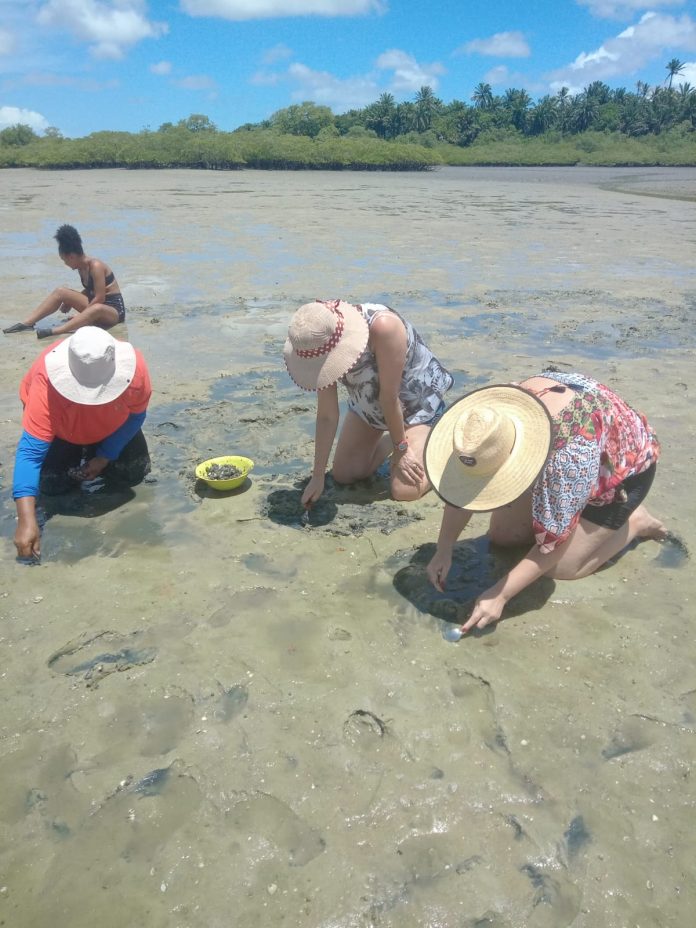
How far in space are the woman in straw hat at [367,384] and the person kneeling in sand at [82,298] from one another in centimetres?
384

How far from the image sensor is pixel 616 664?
237 cm

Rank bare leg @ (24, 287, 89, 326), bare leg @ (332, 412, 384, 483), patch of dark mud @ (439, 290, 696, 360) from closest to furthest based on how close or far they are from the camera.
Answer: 1. bare leg @ (332, 412, 384, 483)
2. patch of dark mud @ (439, 290, 696, 360)
3. bare leg @ (24, 287, 89, 326)

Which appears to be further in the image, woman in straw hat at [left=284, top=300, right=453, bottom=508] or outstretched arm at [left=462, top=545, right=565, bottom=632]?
woman in straw hat at [left=284, top=300, right=453, bottom=508]

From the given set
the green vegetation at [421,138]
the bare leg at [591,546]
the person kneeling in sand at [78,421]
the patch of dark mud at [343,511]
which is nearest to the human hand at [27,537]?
the person kneeling in sand at [78,421]

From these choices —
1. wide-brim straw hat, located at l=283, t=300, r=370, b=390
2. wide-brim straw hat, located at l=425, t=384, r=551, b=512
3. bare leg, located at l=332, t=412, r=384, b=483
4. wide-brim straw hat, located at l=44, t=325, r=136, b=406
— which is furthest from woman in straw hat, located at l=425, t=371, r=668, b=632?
wide-brim straw hat, located at l=44, t=325, r=136, b=406

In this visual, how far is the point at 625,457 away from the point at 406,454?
1163 millimetres

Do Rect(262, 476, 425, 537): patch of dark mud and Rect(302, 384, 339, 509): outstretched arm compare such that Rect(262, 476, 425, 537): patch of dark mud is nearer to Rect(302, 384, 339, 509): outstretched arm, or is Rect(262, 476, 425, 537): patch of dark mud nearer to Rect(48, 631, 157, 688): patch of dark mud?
Rect(302, 384, 339, 509): outstretched arm

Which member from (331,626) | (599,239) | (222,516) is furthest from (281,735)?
(599,239)

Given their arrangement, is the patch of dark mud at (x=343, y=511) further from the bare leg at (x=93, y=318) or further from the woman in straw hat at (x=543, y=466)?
the bare leg at (x=93, y=318)

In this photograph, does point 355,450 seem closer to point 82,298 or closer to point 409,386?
point 409,386

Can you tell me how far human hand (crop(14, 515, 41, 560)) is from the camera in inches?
110

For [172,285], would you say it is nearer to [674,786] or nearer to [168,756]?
[168,756]

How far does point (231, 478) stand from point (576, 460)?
1.80 metres

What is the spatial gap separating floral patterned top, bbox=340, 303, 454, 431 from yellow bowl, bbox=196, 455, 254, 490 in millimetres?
667
